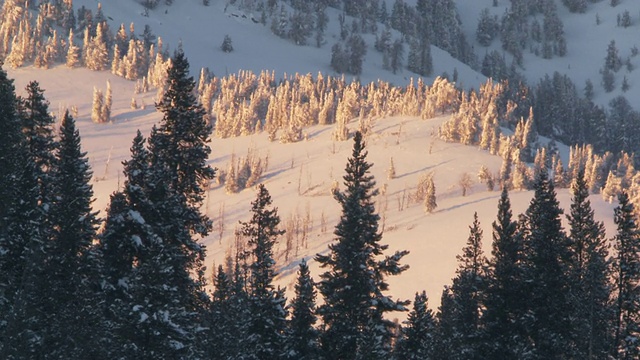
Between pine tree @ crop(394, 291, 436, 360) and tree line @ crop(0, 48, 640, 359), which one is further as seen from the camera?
pine tree @ crop(394, 291, 436, 360)

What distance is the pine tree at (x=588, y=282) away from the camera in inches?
1737

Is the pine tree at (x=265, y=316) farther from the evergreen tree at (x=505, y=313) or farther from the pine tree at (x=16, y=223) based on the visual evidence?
the pine tree at (x=16, y=223)

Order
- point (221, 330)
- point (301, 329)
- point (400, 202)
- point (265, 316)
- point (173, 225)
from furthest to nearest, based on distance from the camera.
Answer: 1. point (400, 202)
2. point (221, 330)
3. point (265, 316)
4. point (301, 329)
5. point (173, 225)

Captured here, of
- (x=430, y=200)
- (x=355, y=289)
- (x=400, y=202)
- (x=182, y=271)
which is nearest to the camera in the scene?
(x=182, y=271)

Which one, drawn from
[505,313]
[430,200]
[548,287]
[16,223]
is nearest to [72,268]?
[16,223]

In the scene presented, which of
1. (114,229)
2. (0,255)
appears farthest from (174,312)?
(0,255)

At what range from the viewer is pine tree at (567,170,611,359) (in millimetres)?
44125

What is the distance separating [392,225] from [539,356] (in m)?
116

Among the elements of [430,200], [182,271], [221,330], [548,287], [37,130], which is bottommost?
[430,200]

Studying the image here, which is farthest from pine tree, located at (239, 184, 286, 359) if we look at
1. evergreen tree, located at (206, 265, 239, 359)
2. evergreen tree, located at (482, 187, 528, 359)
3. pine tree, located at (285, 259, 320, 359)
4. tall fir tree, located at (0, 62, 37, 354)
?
tall fir tree, located at (0, 62, 37, 354)

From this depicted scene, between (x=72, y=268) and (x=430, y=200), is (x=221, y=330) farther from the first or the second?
(x=430, y=200)

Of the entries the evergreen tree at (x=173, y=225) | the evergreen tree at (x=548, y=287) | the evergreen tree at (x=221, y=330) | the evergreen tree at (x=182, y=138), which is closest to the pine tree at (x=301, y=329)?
the evergreen tree at (x=221, y=330)

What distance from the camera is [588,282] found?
4409 cm

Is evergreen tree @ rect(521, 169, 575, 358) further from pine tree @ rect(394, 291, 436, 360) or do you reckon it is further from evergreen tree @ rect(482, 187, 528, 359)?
pine tree @ rect(394, 291, 436, 360)
